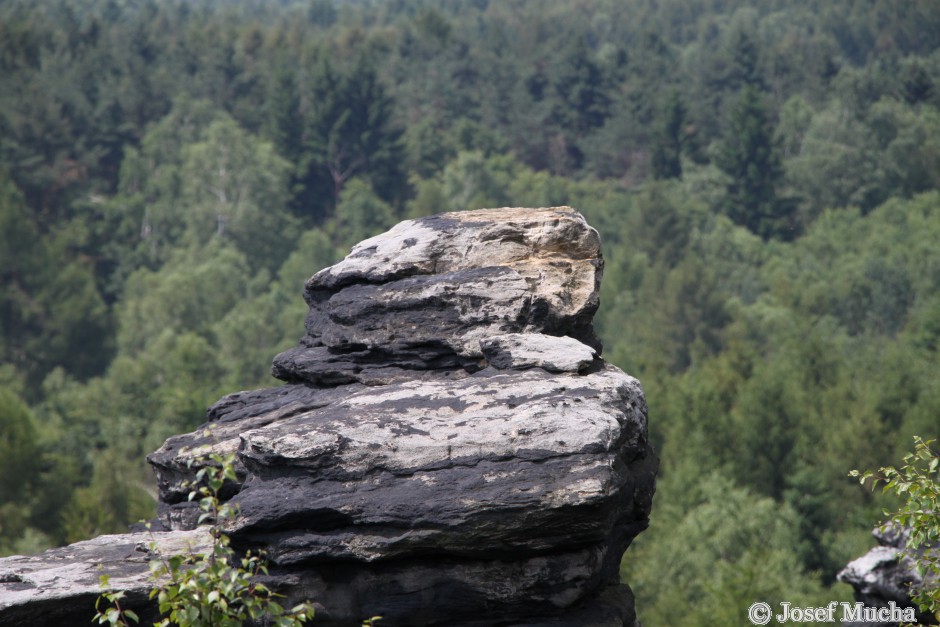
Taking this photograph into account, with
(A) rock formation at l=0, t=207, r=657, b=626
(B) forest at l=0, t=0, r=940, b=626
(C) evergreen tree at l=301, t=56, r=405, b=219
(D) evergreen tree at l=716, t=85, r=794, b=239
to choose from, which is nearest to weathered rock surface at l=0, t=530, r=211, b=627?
(A) rock formation at l=0, t=207, r=657, b=626

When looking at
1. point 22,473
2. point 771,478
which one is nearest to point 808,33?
point 771,478

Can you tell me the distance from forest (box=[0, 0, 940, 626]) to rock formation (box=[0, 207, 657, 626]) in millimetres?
32552

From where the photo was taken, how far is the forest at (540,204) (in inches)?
2256

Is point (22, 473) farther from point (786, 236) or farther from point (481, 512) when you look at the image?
point (786, 236)

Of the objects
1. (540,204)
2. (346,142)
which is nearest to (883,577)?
(540,204)

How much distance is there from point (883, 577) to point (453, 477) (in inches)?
358

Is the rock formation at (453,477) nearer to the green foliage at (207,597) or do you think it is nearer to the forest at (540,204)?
the green foliage at (207,597)

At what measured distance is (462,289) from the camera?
44.6ft

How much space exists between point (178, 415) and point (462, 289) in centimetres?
4901

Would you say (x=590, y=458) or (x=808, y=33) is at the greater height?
(x=590, y=458)

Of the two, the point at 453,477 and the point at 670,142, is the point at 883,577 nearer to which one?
the point at 453,477

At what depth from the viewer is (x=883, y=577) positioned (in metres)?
18.4

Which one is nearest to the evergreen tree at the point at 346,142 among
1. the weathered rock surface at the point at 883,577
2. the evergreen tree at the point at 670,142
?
the evergreen tree at the point at 670,142

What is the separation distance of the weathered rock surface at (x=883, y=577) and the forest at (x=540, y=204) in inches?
994
